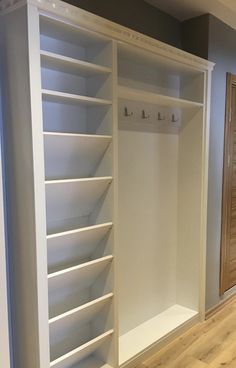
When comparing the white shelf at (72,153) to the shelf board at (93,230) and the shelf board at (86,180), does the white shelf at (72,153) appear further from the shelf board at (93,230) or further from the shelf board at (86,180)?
the shelf board at (93,230)

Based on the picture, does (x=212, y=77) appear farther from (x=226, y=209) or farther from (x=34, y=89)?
(x=34, y=89)

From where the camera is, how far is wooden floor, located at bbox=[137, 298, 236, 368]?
2.25 meters

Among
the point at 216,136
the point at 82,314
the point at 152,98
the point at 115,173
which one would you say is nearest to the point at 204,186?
the point at 216,136

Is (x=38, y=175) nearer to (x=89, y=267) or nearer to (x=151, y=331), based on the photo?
(x=89, y=267)

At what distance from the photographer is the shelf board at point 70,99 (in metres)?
1.58

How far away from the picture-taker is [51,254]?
70.8 inches

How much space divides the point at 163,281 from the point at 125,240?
69 cm

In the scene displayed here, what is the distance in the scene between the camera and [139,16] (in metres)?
2.35

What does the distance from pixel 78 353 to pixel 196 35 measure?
→ 253cm

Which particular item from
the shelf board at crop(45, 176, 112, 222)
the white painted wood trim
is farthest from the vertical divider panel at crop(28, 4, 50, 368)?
the white painted wood trim

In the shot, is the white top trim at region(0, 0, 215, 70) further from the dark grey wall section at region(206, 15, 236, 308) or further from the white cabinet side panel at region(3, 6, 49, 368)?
the dark grey wall section at region(206, 15, 236, 308)

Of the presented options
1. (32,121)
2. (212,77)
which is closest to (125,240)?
(32,121)

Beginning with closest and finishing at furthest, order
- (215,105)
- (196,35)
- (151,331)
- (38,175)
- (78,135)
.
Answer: (38,175), (78,135), (151,331), (196,35), (215,105)

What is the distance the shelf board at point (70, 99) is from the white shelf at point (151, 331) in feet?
5.49
